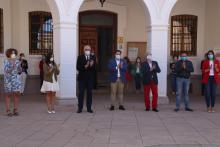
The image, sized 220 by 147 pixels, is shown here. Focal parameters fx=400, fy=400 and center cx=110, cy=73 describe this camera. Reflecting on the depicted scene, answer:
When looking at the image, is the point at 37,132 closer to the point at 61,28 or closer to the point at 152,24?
the point at 61,28

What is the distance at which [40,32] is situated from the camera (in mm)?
17219

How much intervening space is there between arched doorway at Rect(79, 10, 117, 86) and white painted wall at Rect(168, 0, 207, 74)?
110 inches

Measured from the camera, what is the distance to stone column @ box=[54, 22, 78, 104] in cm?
1338

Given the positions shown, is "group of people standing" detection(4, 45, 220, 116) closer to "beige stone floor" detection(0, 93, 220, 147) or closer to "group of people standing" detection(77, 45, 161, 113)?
"group of people standing" detection(77, 45, 161, 113)

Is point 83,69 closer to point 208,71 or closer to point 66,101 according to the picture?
point 66,101

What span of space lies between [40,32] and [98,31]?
8.75ft

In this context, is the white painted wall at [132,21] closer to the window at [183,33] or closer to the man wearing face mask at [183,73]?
the window at [183,33]

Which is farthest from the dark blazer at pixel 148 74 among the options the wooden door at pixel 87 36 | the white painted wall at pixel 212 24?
the white painted wall at pixel 212 24

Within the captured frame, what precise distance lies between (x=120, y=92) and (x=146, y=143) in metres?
4.66

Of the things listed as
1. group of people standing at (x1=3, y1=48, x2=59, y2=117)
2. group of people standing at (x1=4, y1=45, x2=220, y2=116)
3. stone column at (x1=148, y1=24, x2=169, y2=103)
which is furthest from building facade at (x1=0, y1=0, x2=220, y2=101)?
group of people standing at (x1=3, y1=48, x2=59, y2=117)

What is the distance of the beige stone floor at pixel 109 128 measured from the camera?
807 centimetres

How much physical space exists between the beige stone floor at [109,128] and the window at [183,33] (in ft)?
16.1

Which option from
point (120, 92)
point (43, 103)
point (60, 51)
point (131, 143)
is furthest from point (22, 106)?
point (131, 143)

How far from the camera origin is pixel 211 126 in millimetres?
9930
